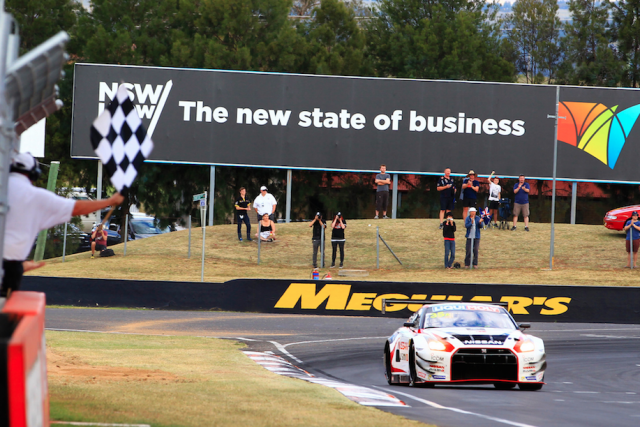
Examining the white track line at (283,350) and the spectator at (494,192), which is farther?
the spectator at (494,192)

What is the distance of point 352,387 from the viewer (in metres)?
10.5

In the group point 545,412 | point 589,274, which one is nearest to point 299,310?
point 589,274

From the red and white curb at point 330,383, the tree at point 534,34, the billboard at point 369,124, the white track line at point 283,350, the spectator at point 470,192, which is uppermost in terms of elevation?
the tree at point 534,34

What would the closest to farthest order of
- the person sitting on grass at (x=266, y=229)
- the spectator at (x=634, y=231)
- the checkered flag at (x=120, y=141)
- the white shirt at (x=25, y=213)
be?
the white shirt at (x=25, y=213) → the checkered flag at (x=120, y=141) → the spectator at (x=634, y=231) → the person sitting on grass at (x=266, y=229)

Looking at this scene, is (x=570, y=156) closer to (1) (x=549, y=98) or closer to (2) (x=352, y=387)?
(1) (x=549, y=98)

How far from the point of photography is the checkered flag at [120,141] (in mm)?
6059

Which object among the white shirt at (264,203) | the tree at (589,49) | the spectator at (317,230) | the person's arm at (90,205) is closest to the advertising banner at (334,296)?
the spectator at (317,230)

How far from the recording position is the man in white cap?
546cm

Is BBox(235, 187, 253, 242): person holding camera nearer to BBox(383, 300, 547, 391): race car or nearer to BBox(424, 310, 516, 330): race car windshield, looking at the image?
BBox(424, 310, 516, 330): race car windshield

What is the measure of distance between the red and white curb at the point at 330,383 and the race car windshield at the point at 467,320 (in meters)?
1.54

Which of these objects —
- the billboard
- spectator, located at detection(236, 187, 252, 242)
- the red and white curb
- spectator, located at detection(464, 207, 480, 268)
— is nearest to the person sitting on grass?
spectator, located at detection(236, 187, 252, 242)

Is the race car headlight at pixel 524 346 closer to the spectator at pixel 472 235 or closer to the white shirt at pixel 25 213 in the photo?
the white shirt at pixel 25 213

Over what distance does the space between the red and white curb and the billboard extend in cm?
1825

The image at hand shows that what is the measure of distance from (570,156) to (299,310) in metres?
15.4
